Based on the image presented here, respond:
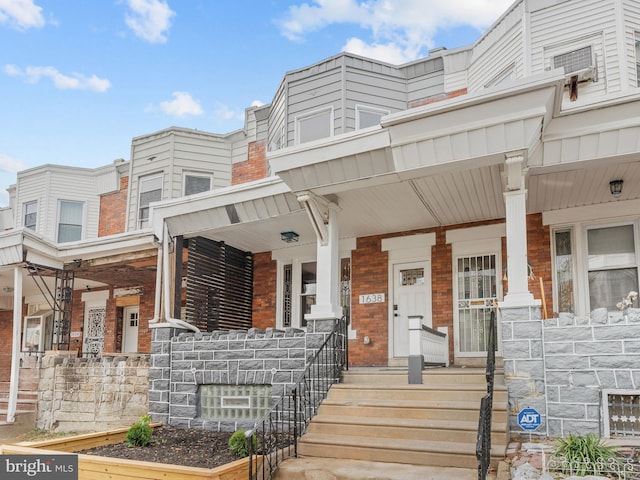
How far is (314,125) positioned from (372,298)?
451 cm

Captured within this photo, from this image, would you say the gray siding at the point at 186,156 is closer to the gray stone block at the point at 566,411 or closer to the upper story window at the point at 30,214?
the upper story window at the point at 30,214

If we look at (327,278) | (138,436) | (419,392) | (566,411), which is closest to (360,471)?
(419,392)

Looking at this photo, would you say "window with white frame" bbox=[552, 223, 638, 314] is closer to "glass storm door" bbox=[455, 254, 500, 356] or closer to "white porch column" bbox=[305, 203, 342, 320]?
"glass storm door" bbox=[455, 254, 500, 356]

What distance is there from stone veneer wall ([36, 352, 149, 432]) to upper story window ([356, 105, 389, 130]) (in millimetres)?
6995

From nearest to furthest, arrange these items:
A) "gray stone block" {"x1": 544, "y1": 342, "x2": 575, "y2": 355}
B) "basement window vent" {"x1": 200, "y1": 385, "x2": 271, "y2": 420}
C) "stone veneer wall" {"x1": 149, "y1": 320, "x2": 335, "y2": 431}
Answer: "gray stone block" {"x1": 544, "y1": 342, "x2": 575, "y2": 355}
"stone veneer wall" {"x1": 149, "y1": 320, "x2": 335, "y2": 431}
"basement window vent" {"x1": 200, "y1": 385, "x2": 271, "y2": 420}

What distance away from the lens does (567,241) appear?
9992mm

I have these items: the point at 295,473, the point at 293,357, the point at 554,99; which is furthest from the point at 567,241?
the point at 295,473

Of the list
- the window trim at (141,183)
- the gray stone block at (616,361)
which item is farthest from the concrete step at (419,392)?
the window trim at (141,183)

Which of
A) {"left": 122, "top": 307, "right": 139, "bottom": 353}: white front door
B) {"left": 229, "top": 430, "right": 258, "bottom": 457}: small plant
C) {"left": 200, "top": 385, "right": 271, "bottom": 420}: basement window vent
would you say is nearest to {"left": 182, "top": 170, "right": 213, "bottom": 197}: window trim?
{"left": 122, "top": 307, "right": 139, "bottom": 353}: white front door

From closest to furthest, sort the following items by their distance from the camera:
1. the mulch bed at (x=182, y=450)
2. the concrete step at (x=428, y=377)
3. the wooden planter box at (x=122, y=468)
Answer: the wooden planter box at (x=122, y=468) < the mulch bed at (x=182, y=450) < the concrete step at (x=428, y=377)

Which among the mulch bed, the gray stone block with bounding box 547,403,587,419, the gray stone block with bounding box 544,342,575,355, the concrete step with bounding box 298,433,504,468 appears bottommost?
the mulch bed

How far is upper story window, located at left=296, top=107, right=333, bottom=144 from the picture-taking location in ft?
43.3

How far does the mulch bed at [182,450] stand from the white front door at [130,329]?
7.03 metres

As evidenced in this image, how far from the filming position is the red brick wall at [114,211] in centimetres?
1738
